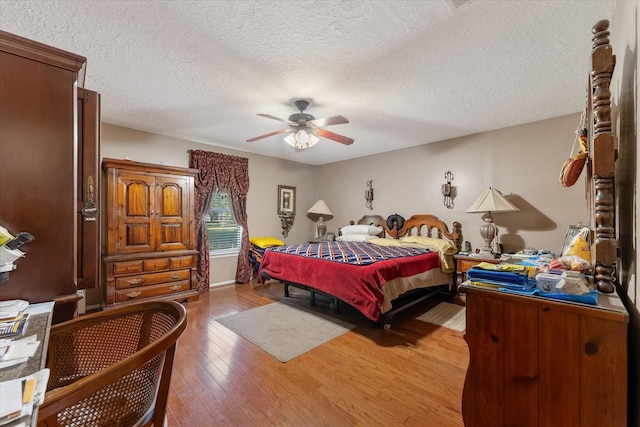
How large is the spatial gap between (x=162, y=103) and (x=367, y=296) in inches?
122

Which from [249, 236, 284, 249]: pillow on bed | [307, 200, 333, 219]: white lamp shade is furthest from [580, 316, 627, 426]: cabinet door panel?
[307, 200, 333, 219]: white lamp shade

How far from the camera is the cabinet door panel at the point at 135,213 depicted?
11.3ft

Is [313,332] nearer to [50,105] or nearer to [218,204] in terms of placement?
[50,105]

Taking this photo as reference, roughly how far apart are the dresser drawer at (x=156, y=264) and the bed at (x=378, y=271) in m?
1.35

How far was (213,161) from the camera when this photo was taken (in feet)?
15.1

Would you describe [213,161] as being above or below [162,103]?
below

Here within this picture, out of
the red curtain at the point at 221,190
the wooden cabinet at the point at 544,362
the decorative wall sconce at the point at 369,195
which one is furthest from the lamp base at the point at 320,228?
the wooden cabinet at the point at 544,362

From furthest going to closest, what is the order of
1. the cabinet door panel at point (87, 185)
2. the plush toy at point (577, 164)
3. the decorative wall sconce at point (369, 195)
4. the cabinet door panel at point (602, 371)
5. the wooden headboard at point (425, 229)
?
1. the decorative wall sconce at point (369, 195)
2. the wooden headboard at point (425, 229)
3. the cabinet door panel at point (87, 185)
4. the plush toy at point (577, 164)
5. the cabinet door panel at point (602, 371)

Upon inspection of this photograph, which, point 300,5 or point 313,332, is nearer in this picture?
point 300,5

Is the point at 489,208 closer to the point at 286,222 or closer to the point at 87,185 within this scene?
the point at 286,222

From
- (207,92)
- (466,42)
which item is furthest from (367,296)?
(207,92)

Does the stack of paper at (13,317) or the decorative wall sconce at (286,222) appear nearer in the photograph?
the stack of paper at (13,317)

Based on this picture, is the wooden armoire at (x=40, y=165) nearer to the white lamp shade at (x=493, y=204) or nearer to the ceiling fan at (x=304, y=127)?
the ceiling fan at (x=304, y=127)

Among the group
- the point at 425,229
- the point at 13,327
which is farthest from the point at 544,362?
the point at 425,229
